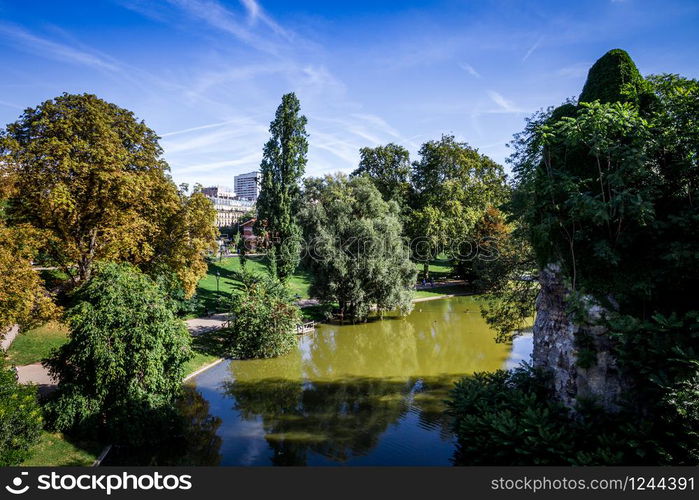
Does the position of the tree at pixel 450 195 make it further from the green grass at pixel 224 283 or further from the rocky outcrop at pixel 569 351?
the rocky outcrop at pixel 569 351

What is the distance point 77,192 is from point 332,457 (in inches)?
522

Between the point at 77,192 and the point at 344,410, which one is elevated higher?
the point at 77,192

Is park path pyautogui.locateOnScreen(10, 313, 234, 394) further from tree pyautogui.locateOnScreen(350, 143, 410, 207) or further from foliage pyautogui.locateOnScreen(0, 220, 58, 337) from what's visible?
tree pyautogui.locateOnScreen(350, 143, 410, 207)

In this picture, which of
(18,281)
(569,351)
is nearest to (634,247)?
(569,351)

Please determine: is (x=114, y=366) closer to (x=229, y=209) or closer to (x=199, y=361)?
(x=199, y=361)

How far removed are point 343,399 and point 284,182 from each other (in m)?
18.1

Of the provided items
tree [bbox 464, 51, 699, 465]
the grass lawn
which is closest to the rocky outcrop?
tree [bbox 464, 51, 699, 465]

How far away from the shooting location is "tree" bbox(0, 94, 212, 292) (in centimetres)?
1424

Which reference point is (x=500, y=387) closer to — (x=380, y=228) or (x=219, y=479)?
(x=219, y=479)

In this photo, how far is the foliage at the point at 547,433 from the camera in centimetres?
791

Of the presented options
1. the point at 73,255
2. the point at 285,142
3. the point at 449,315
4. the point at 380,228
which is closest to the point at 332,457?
the point at 73,255

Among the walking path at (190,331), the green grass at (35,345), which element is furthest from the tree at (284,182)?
the green grass at (35,345)

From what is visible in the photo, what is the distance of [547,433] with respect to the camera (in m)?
8.90

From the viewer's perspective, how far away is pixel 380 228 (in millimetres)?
27641
